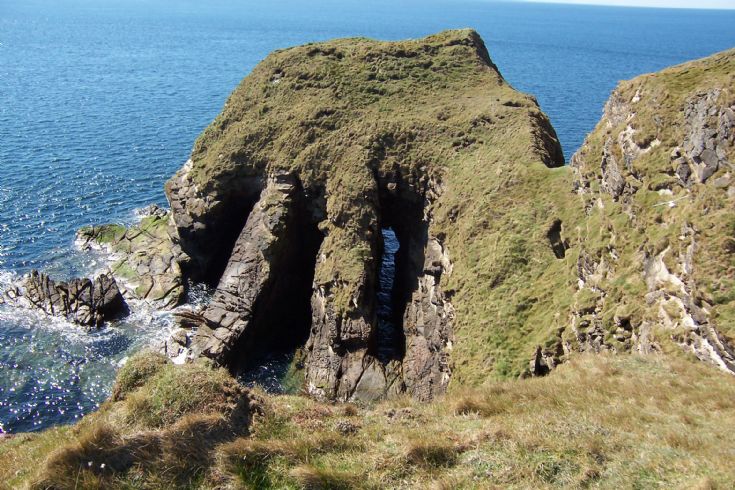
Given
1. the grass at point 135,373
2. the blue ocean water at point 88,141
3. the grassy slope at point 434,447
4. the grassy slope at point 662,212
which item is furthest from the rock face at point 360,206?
the grass at point 135,373

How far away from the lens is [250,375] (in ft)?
136

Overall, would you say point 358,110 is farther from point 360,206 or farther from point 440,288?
point 440,288

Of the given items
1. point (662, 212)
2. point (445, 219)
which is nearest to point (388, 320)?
point (445, 219)

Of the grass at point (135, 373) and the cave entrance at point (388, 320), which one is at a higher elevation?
the grass at point (135, 373)

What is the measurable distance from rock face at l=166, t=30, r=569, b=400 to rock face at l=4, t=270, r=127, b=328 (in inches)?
260

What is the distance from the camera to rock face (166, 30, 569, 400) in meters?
38.7

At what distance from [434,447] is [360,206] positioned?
30.5 m

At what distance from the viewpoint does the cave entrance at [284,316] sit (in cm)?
4197

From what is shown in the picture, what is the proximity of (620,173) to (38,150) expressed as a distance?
7797cm

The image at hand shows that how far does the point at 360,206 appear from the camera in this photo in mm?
44812

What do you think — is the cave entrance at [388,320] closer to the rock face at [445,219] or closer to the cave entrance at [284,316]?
the rock face at [445,219]

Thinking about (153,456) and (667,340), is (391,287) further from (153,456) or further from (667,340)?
(153,456)

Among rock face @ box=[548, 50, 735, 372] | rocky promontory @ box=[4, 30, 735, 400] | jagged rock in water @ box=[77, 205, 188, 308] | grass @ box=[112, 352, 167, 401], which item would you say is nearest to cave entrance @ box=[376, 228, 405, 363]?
rocky promontory @ box=[4, 30, 735, 400]

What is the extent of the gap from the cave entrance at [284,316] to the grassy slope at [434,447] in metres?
22.8
